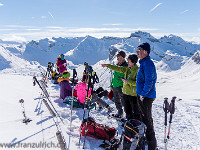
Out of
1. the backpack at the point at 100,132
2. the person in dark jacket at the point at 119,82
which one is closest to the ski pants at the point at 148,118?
the backpack at the point at 100,132

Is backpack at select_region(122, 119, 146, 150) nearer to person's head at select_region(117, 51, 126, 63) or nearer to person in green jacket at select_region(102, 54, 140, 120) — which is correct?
person in green jacket at select_region(102, 54, 140, 120)

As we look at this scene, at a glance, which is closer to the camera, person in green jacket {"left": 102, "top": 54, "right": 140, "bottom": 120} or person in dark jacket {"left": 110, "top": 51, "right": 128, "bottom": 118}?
person in green jacket {"left": 102, "top": 54, "right": 140, "bottom": 120}

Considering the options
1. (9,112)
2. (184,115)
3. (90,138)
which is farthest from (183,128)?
(9,112)

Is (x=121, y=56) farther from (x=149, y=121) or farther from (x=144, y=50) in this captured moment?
(x=149, y=121)

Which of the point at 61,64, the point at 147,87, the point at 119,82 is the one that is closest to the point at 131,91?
the point at 147,87

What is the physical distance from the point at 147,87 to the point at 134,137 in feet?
4.33

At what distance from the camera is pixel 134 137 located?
156 inches

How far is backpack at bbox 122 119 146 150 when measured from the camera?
3914 mm

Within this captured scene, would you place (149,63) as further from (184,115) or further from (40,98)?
(40,98)

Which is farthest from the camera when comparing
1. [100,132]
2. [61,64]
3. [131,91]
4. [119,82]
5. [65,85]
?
[61,64]

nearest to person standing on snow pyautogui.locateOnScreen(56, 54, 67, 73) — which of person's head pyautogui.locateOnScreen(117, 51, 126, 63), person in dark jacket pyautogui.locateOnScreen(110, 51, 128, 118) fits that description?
person in dark jacket pyautogui.locateOnScreen(110, 51, 128, 118)

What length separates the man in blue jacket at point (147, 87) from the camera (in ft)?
13.0

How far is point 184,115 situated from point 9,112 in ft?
27.0

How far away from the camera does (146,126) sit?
4258 millimetres
